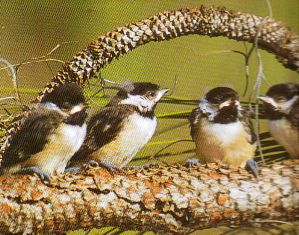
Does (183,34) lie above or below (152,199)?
above

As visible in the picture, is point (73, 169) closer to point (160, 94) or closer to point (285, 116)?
point (160, 94)

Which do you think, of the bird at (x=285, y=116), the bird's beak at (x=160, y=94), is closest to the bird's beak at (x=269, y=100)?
the bird at (x=285, y=116)

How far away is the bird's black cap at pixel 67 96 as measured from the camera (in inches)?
20.5

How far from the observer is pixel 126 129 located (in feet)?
1.87

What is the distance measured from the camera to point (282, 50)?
63 cm

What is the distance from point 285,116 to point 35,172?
276 millimetres

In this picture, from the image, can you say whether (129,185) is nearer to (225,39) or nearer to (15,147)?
(15,147)

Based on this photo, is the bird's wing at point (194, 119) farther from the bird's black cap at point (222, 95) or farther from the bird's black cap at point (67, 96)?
the bird's black cap at point (67, 96)

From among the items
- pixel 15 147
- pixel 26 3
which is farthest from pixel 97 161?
pixel 26 3

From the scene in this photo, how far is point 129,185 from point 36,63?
0.18 m

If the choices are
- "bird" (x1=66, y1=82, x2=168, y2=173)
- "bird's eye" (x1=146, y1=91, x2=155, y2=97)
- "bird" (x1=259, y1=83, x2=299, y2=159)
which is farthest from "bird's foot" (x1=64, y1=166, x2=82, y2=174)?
"bird" (x1=259, y1=83, x2=299, y2=159)

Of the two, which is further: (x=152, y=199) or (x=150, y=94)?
(x=150, y=94)

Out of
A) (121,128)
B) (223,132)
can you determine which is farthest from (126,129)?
(223,132)

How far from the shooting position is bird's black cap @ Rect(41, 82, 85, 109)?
1.70ft
